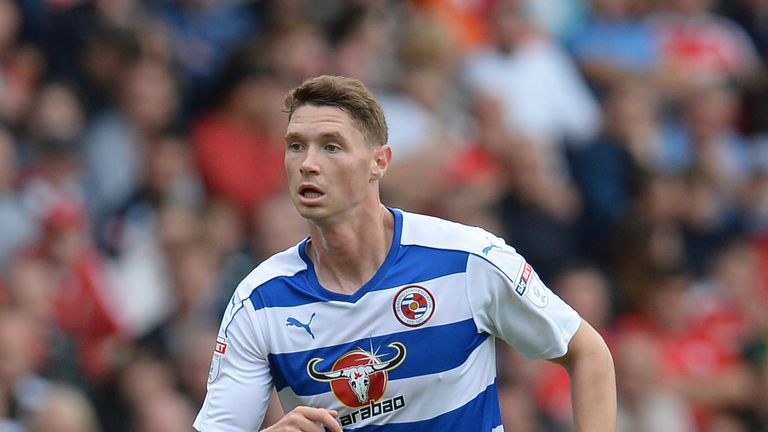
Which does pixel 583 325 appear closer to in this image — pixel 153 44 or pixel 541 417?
pixel 541 417

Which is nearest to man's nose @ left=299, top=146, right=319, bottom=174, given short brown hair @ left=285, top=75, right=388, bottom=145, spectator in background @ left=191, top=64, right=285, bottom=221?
short brown hair @ left=285, top=75, right=388, bottom=145

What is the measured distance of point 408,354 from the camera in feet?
17.0

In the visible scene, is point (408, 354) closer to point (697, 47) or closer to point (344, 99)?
point (344, 99)

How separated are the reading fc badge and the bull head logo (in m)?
0.10

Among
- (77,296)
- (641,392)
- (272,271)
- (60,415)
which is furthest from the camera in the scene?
(641,392)

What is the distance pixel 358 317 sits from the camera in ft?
17.0

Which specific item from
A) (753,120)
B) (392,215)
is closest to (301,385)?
(392,215)

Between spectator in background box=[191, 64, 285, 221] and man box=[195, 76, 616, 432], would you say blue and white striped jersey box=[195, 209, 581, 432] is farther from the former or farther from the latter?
spectator in background box=[191, 64, 285, 221]

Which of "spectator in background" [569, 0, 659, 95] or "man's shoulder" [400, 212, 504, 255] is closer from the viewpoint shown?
"man's shoulder" [400, 212, 504, 255]

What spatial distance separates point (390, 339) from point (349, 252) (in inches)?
13.2

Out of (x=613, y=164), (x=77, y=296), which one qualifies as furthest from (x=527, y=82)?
(x=77, y=296)

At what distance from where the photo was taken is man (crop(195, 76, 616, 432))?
5145 mm

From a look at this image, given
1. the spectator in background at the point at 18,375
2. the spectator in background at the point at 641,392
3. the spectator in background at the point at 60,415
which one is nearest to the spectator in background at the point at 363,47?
the spectator in background at the point at 641,392

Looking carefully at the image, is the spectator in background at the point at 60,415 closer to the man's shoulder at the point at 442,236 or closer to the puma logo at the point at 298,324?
the puma logo at the point at 298,324
